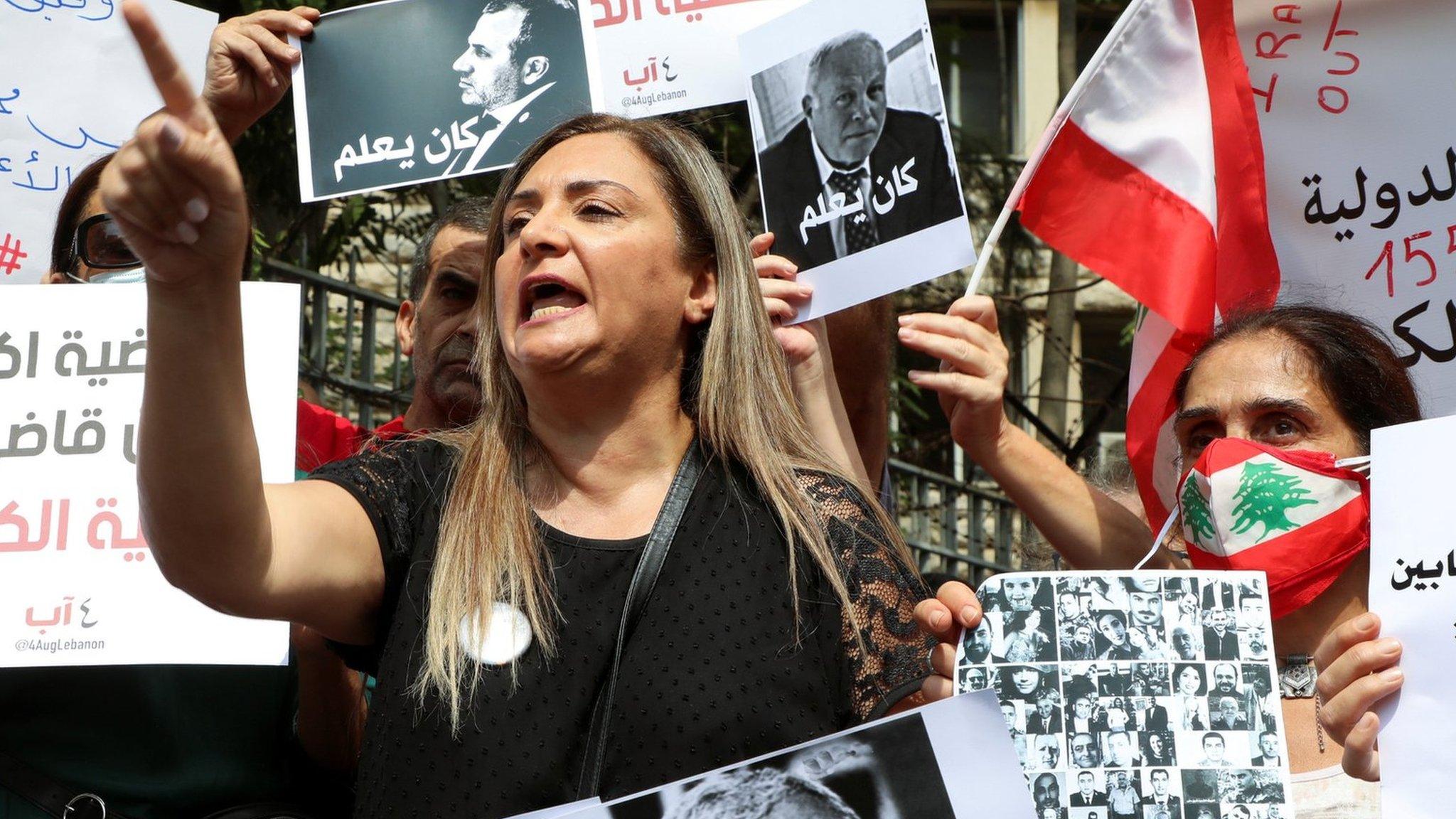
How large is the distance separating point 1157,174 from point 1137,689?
1580mm

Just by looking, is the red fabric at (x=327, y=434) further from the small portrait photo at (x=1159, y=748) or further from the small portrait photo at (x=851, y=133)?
the small portrait photo at (x=1159, y=748)

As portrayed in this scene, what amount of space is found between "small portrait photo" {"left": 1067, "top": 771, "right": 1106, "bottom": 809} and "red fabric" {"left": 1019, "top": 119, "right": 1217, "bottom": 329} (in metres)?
1.46

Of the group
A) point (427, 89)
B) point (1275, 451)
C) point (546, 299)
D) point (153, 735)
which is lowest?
point (153, 735)

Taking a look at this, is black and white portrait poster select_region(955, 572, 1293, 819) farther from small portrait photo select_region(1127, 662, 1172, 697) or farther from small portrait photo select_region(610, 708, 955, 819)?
small portrait photo select_region(610, 708, 955, 819)

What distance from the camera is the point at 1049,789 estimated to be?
178 cm

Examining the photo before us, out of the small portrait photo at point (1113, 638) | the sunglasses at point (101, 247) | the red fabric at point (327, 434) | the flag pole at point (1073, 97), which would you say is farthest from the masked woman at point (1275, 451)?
the sunglasses at point (101, 247)

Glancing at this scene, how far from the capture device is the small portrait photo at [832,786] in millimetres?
1745

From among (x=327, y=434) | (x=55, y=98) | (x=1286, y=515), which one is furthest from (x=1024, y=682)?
(x=55, y=98)

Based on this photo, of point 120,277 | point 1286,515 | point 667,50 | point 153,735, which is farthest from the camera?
point 667,50

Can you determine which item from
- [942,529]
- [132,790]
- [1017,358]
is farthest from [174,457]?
[1017,358]

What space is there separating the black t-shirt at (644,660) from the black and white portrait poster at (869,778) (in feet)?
0.65

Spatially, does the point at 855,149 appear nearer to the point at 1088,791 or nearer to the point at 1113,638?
the point at 1113,638

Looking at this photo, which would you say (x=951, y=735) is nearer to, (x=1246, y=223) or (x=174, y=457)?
(x=174, y=457)

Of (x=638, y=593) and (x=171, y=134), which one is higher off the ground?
(x=171, y=134)
